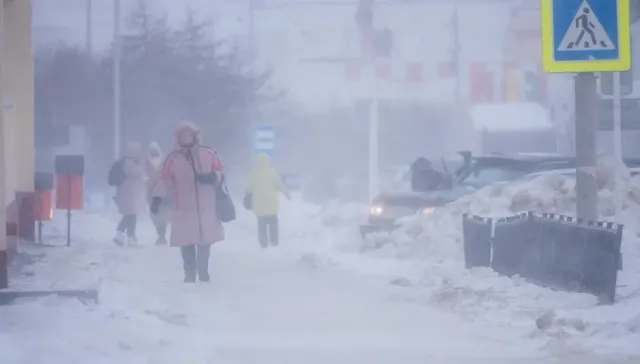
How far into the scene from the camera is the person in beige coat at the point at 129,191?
32.4 feet

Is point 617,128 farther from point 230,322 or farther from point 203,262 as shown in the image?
point 230,322

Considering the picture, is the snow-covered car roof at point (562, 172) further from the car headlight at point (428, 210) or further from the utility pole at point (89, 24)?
the utility pole at point (89, 24)

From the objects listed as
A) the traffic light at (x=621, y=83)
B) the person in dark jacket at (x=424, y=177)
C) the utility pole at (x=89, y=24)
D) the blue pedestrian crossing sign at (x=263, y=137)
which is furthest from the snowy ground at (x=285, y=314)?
the person in dark jacket at (x=424, y=177)

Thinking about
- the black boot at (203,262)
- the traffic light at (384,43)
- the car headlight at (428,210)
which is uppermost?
the traffic light at (384,43)

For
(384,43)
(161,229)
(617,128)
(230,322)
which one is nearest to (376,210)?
(384,43)

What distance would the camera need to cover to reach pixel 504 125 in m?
A: 12.1

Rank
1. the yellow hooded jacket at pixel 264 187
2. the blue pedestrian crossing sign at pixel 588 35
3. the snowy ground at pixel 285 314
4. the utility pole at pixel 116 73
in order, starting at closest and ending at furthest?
the snowy ground at pixel 285 314 < the blue pedestrian crossing sign at pixel 588 35 < the utility pole at pixel 116 73 < the yellow hooded jacket at pixel 264 187

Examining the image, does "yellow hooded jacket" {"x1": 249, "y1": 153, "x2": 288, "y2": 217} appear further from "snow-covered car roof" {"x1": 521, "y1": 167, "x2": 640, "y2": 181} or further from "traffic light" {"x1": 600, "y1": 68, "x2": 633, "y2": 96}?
"traffic light" {"x1": 600, "y1": 68, "x2": 633, "y2": 96}

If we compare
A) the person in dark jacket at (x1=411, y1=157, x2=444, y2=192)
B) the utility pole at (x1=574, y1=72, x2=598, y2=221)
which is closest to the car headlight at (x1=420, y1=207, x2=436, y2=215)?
the person in dark jacket at (x1=411, y1=157, x2=444, y2=192)

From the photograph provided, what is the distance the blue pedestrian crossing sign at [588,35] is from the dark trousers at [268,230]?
194 inches

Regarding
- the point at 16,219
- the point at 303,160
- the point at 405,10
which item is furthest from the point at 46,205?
the point at 405,10

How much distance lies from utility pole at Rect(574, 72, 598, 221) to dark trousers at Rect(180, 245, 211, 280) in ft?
11.0

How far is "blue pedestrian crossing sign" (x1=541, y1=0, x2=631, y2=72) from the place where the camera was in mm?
7863

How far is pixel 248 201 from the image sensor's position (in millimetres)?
12039
